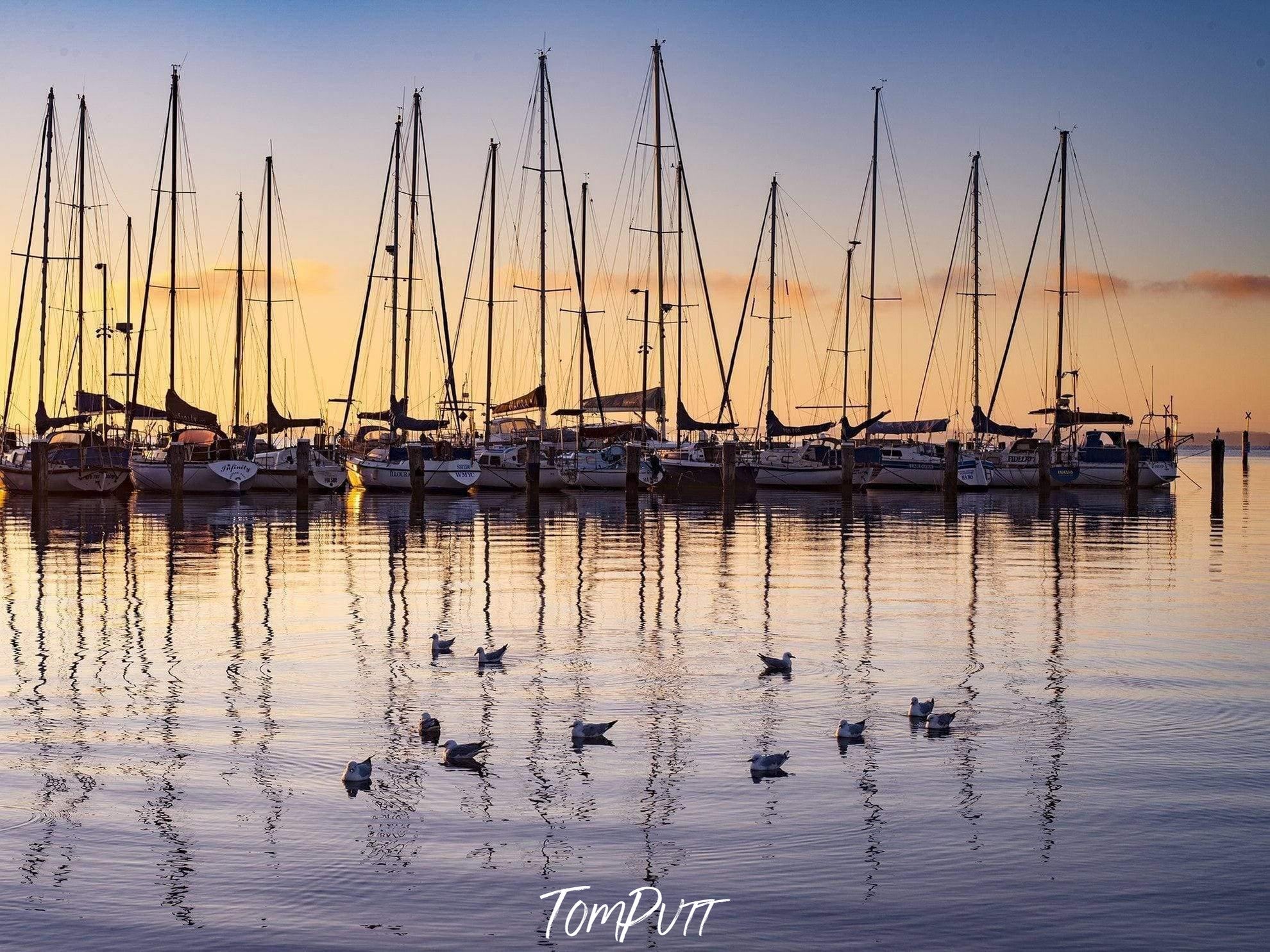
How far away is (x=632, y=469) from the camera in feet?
A: 205

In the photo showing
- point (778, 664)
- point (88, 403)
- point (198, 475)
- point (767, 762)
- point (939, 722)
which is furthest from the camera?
point (88, 403)

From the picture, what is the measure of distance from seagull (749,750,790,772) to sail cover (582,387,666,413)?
2335 inches

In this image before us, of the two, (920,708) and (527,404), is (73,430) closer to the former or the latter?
(527,404)

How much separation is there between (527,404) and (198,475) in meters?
15.8

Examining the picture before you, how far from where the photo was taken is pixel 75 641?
19625 millimetres

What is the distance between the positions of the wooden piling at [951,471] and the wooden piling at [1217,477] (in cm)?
1011

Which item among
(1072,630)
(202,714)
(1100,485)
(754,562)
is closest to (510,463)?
(1100,485)

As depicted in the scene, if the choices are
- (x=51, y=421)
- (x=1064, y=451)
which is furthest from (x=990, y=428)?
(x=51, y=421)

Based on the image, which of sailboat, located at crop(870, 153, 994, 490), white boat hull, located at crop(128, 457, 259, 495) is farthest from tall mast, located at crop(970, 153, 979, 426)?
white boat hull, located at crop(128, 457, 259, 495)

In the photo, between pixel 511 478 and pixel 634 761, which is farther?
pixel 511 478

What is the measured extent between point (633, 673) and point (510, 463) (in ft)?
178

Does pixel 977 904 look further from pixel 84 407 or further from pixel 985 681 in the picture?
pixel 84 407

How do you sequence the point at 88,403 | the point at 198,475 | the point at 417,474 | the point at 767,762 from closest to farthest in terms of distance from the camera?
the point at 767,762 → the point at 417,474 → the point at 198,475 → the point at 88,403

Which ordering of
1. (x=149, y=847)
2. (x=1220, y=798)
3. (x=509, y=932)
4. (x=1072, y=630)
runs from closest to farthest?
(x=509, y=932) < (x=149, y=847) < (x=1220, y=798) < (x=1072, y=630)
